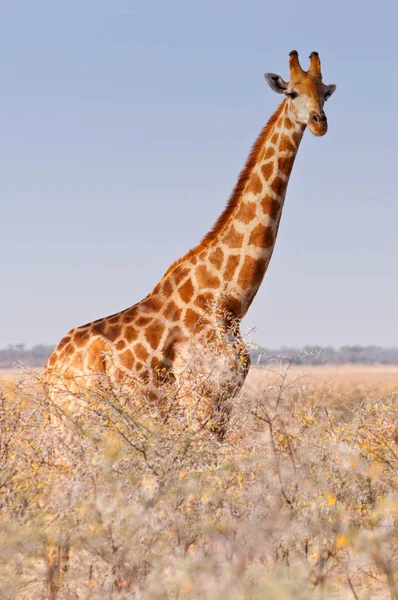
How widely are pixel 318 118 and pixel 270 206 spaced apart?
3.44 feet

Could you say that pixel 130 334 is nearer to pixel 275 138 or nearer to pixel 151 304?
pixel 151 304

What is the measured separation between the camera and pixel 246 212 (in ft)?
33.0

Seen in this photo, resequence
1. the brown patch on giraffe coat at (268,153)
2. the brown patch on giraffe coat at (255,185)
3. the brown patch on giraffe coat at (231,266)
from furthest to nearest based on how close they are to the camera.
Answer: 1. the brown patch on giraffe coat at (268,153)
2. the brown patch on giraffe coat at (255,185)
3. the brown patch on giraffe coat at (231,266)

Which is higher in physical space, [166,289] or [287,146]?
[287,146]

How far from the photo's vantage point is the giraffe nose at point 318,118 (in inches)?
383

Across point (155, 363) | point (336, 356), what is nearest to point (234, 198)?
point (155, 363)

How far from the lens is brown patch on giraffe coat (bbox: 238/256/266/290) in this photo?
9.67 meters

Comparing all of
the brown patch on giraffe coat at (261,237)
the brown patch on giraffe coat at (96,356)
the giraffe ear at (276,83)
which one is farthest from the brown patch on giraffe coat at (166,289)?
the giraffe ear at (276,83)

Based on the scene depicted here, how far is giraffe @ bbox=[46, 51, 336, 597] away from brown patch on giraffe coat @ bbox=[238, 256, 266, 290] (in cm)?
1

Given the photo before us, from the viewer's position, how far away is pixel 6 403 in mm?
7621

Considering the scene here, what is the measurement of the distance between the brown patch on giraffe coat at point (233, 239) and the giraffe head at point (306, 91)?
4.33ft

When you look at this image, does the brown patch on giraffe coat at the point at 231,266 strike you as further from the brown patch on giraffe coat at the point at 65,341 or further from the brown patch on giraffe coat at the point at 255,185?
the brown patch on giraffe coat at the point at 65,341

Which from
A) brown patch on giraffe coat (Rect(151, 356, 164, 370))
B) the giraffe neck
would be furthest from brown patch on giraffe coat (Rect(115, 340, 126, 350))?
the giraffe neck

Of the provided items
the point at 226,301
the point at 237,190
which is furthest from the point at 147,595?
the point at 237,190
